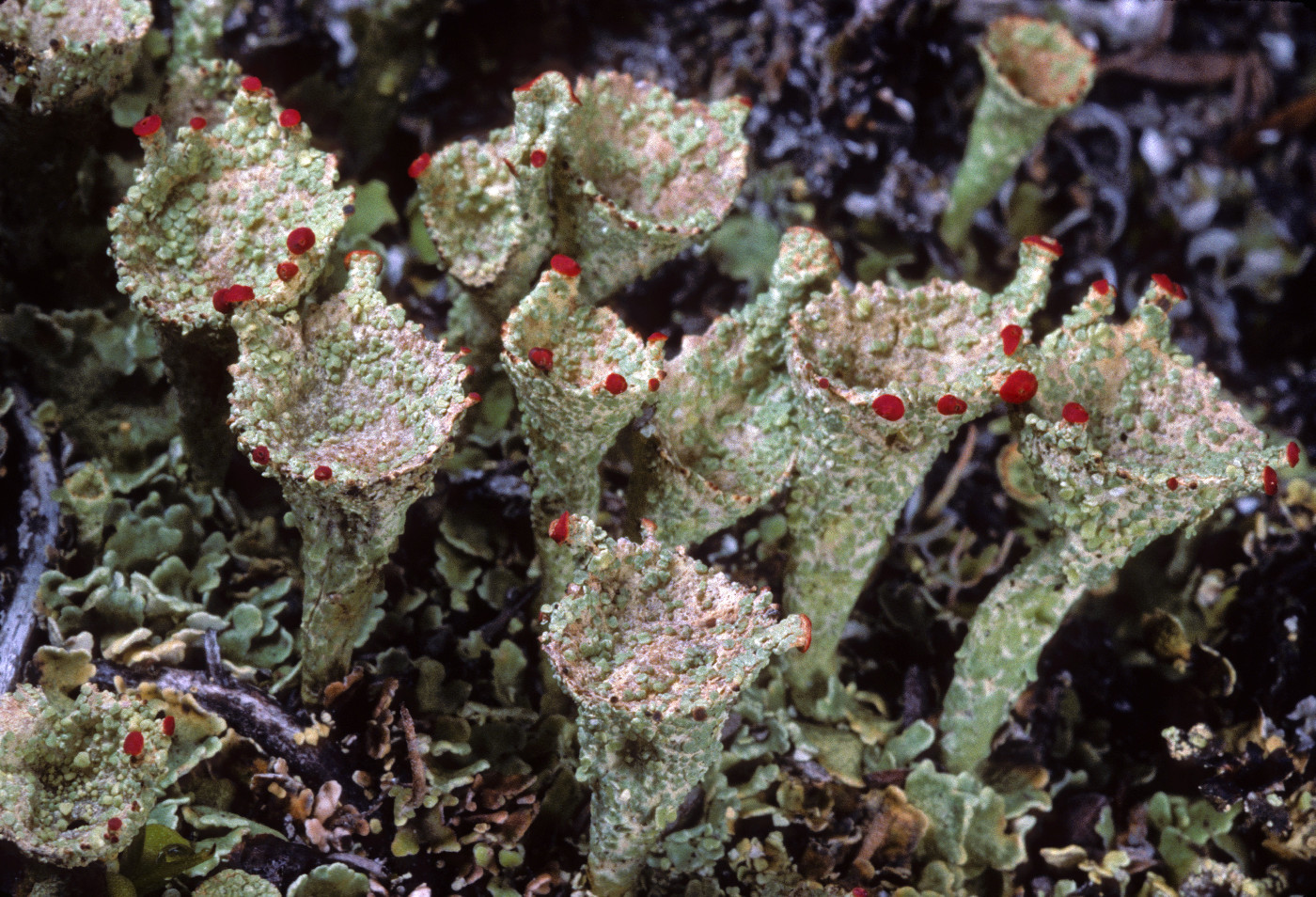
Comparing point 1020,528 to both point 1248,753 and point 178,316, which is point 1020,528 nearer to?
point 1248,753

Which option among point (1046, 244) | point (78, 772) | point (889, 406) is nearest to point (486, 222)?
point (889, 406)

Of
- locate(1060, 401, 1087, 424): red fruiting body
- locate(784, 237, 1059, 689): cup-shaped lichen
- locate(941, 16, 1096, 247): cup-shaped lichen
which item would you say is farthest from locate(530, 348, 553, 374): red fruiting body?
locate(941, 16, 1096, 247): cup-shaped lichen

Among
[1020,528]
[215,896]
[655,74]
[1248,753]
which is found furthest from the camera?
[655,74]

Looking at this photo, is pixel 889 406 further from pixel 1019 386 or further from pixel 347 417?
pixel 347 417

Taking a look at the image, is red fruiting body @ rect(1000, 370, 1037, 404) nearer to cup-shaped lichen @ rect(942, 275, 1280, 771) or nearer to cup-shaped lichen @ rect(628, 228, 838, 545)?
cup-shaped lichen @ rect(942, 275, 1280, 771)

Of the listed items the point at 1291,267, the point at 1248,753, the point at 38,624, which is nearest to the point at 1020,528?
the point at 1248,753
